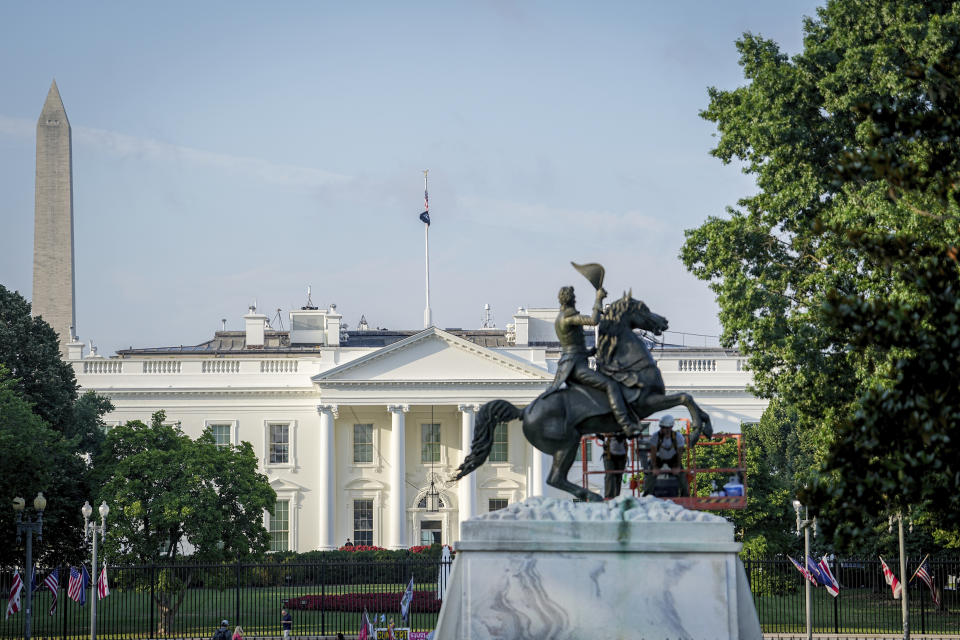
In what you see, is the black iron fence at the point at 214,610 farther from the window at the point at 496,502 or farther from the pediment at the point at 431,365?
the window at the point at 496,502

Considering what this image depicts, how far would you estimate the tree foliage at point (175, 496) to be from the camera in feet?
137

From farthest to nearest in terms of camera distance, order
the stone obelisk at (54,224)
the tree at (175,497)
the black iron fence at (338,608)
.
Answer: the stone obelisk at (54,224), the tree at (175,497), the black iron fence at (338,608)

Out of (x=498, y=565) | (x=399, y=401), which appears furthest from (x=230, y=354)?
(x=498, y=565)

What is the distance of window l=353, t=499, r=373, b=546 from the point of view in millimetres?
70125

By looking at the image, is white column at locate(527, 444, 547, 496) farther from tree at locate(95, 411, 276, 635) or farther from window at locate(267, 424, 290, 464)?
tree at locate(95, 411, 276, 635)

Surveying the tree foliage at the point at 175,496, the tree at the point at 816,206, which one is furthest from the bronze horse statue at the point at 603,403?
the tree foliage at the point at 175,496

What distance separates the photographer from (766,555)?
44781 mm

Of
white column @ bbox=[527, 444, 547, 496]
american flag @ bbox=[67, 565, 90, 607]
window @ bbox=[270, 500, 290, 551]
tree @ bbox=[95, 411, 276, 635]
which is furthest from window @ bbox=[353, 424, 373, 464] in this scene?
american flag @ bbox=[67, 565, 90, 607]

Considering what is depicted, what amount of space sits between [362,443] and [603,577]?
58.4 metres

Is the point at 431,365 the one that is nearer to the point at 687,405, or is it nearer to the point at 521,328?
the point at 521,328

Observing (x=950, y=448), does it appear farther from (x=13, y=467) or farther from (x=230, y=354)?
(x=230, y=354)

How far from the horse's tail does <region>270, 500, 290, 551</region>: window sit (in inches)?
2168

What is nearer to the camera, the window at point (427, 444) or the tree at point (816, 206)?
the tree at point (816, 206)

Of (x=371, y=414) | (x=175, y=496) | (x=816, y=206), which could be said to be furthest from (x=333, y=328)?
(x=816, y=206)
